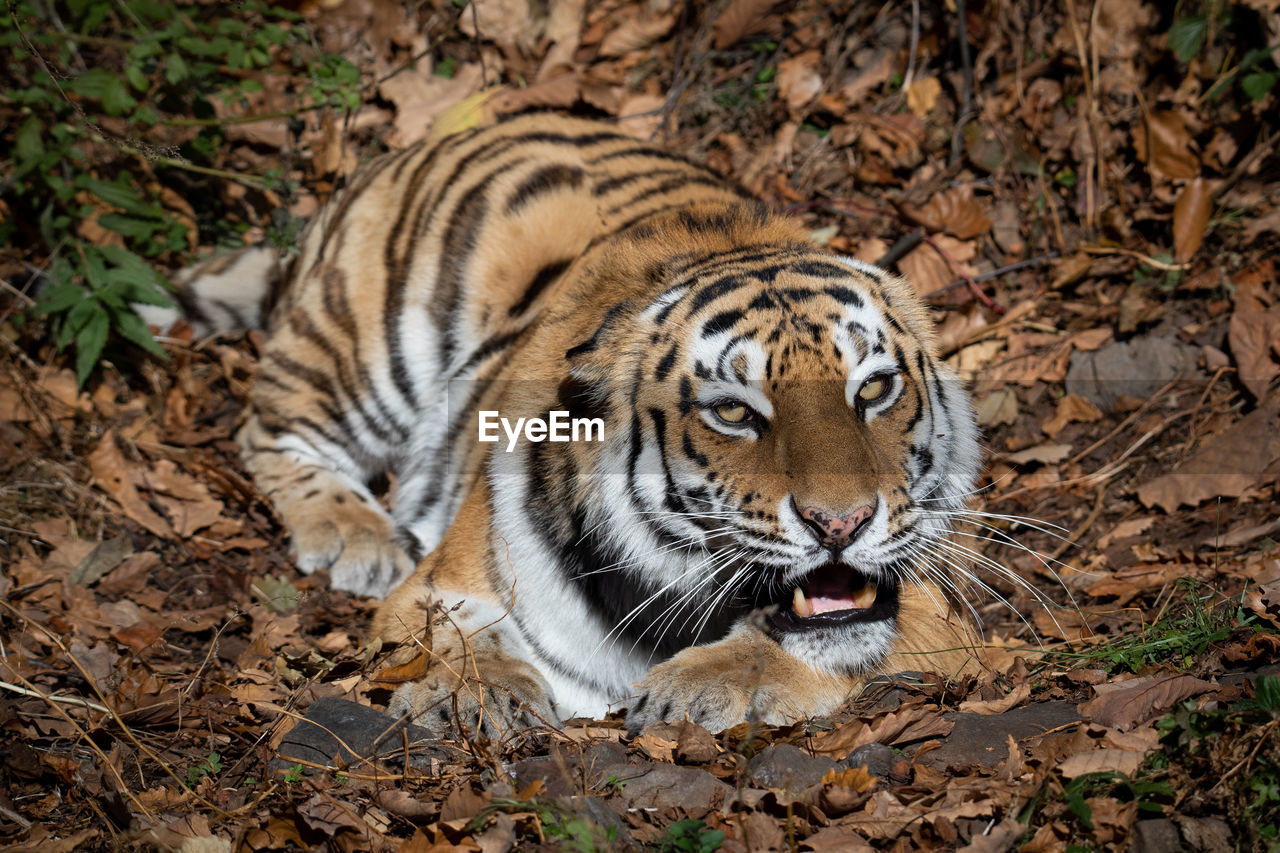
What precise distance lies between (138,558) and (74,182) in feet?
5.52

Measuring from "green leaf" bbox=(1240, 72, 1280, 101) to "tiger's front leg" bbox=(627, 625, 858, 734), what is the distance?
302 centimetres

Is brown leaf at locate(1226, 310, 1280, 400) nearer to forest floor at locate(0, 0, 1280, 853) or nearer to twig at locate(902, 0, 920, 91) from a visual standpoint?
forest floor at locate(0, 0, 1280, 853)

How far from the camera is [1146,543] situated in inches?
130

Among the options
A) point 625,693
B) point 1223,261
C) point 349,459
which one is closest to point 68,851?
point 625,693

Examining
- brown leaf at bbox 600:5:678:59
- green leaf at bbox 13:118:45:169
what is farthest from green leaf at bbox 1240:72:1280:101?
green leaf at bbox 13:118:45:169

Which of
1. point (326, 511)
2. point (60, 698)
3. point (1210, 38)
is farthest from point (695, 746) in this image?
point (1210, 38)

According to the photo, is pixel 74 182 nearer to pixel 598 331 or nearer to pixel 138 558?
pixel 138 558

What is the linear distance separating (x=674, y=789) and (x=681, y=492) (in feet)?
2.33

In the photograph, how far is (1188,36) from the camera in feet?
14.0

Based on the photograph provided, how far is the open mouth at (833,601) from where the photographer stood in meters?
2.58

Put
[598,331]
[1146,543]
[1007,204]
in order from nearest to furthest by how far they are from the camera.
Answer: [598,331] < [1146,543] < [1007,204]

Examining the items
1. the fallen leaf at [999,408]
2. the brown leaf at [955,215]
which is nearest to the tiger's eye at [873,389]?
the fallen leaf at [999,408]

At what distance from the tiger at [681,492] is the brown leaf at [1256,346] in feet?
4.38

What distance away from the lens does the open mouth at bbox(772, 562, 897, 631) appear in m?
2.58
